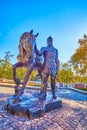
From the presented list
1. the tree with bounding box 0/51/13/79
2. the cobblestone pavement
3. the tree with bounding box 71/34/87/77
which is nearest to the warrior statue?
the cobblestone pavement

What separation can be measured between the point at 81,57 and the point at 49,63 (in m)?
13.8

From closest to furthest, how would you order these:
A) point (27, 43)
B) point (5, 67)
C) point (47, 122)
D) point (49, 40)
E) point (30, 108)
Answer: point (47, 122) → point (30, 108) → point (27, 43) → point (49, 40) → point (5, 67)

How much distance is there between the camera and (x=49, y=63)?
6.08 meters

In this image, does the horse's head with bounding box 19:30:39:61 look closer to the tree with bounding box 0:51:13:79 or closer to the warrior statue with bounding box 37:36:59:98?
the warrior statue with bounding box 37:36:59:98

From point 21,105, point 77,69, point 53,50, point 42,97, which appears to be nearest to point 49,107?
point 42,97

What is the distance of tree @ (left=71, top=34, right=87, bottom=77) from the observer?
62.8 ft

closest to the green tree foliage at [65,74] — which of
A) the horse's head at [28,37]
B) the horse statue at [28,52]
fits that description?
the horse statue at [28,52]

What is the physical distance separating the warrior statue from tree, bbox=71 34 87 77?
1317cm

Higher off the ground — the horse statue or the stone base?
the horse statue

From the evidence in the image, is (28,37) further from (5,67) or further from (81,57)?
(5,67)

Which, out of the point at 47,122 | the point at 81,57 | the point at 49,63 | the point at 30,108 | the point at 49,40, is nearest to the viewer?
the point at 47,122

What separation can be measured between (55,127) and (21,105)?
112cm

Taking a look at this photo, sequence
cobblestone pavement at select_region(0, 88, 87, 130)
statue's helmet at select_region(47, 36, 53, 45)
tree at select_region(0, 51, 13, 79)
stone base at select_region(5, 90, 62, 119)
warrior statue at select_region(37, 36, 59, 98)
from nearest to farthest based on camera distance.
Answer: cobblestone pavement at select_region(0, 88, 87, 130), stone base at select_region(5, 90, 62, 119), warrior statue at select_region(37, 36, 59, 98), statue's helmet at select_region(47, 36, 53, 45), tree at select_region(0, 51, 13, 79)

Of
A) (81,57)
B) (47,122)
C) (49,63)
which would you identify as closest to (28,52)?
(49,63)
